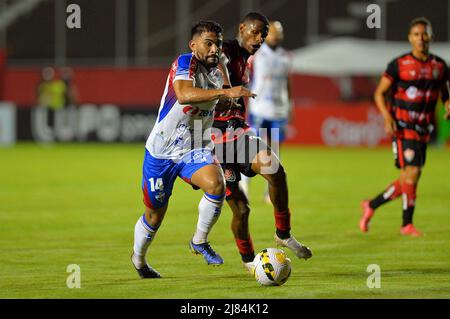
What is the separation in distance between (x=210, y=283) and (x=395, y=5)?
1113 inches

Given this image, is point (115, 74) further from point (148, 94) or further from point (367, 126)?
point (367, 126)

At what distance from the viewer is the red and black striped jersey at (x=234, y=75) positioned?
349 inches

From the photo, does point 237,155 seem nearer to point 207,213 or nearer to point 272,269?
point 207,213

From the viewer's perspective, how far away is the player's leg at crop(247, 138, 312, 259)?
8.74 metres

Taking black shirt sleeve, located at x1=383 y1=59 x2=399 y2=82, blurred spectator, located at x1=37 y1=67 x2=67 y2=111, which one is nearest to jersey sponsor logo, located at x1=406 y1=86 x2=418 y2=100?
black shirt sleeve, located at x1=383 y1=59 x2=399 y2=82

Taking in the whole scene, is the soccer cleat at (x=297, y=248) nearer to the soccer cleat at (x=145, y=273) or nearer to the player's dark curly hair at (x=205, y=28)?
the soccer cleat at (x=145, y=273)

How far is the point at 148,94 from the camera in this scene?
3478cm

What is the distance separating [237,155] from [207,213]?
33.3 inches

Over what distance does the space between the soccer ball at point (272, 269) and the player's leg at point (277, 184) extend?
2.63 ft

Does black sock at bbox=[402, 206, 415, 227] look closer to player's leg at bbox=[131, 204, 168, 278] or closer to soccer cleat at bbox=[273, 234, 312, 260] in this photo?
soccer cleat at bbox=[273, 234, 312, 260]

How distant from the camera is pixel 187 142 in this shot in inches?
319

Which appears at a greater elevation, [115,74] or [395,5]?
[395,5]
